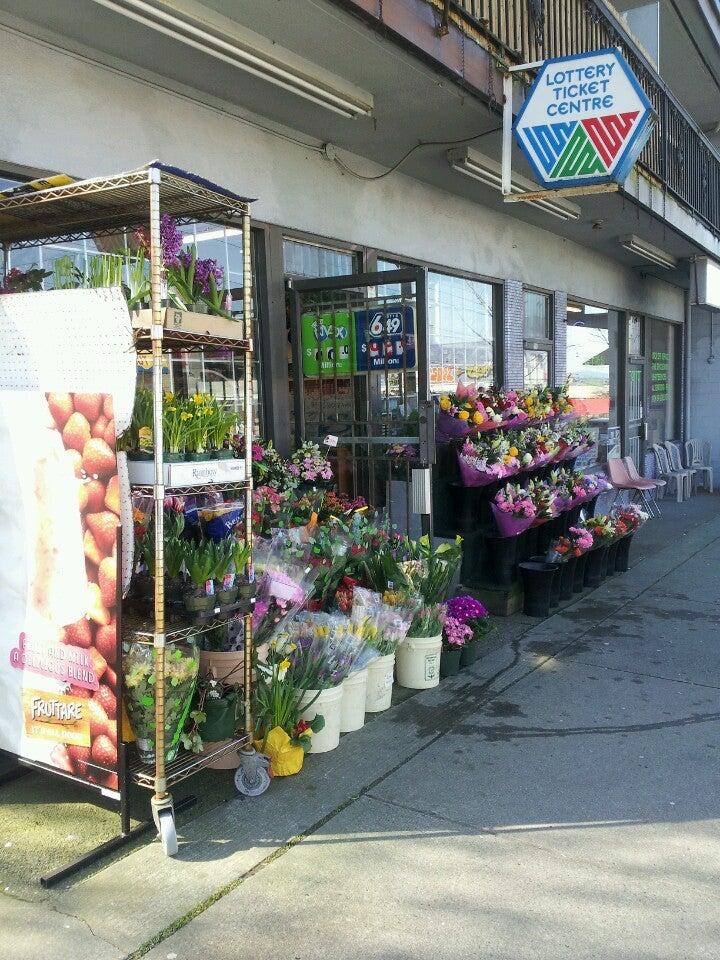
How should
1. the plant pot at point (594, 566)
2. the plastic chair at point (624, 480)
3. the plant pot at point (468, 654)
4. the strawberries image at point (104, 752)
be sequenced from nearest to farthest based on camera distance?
the strawberries image at point (104, 752), the plant pot at point (468, 654), the plant pot at point (594, 566), the plastic chair at point (624, 480)

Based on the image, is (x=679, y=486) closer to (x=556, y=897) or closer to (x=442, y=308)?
(x=442, y=308)

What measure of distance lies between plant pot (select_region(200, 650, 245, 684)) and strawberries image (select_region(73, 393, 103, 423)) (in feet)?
4.06

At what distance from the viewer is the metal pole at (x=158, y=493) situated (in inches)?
123

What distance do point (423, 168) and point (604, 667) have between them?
14.3ft

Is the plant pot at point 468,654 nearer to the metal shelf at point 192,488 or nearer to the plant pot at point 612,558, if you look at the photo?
the metal shelf at point 192,488

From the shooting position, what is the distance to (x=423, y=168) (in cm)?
707

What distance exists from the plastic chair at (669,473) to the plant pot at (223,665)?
11183 millimetres

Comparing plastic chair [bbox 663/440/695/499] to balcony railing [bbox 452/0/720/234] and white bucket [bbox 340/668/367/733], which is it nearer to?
balcony railing [bbox 452/0/720/234]

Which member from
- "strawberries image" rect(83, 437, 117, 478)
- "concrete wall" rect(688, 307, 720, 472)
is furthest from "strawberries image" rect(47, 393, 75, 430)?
"concrete wall" rect(688, 307, 720, 472)

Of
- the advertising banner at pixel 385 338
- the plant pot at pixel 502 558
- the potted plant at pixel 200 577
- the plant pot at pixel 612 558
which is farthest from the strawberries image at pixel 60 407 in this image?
the plant pot at pixel 612 558

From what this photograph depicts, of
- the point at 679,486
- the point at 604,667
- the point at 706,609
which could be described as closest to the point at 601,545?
the point at 706,609

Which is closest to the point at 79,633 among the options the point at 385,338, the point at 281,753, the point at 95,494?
the point at 95,494

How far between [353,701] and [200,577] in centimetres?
129

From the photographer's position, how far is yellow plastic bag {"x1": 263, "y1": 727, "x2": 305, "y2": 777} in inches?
149
